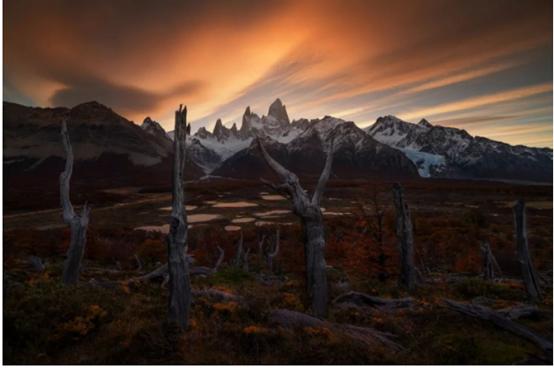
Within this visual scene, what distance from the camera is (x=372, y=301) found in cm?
1211

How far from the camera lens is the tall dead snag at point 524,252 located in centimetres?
1348

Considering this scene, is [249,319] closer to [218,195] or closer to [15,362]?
[15,362]

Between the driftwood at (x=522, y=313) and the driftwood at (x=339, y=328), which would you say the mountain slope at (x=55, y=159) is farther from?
the driftwood at (x=522, y=313)

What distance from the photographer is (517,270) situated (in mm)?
31344

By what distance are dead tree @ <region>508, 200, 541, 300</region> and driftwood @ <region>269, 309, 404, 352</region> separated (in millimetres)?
8508

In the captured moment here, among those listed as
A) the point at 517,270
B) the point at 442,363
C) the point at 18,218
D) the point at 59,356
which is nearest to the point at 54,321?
the point at 59,356

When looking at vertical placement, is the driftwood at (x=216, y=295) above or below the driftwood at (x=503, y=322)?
below

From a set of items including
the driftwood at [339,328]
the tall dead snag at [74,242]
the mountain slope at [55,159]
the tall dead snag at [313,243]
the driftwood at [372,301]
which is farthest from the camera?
the mountain slope at [55,159]

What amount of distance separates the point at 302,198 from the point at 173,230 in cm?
413

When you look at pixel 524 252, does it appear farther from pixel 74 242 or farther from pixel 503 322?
pixel 74 242

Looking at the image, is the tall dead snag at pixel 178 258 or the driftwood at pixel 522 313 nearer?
the tall dead snag at pixel 178 258

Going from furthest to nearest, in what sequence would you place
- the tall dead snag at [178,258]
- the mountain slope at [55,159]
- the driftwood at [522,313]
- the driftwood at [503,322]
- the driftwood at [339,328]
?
1. the mountain slope at [55,159]
2. the driftwood at [522,313]
3. the tall dead snag at [178,258]
4. the driftwood at [339,328]
5. the driftwood at [503,322]

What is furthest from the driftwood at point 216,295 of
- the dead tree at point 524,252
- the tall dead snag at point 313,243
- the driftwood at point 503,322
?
the dead tree at point 524,252

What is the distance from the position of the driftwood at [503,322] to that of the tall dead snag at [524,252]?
4.93m
